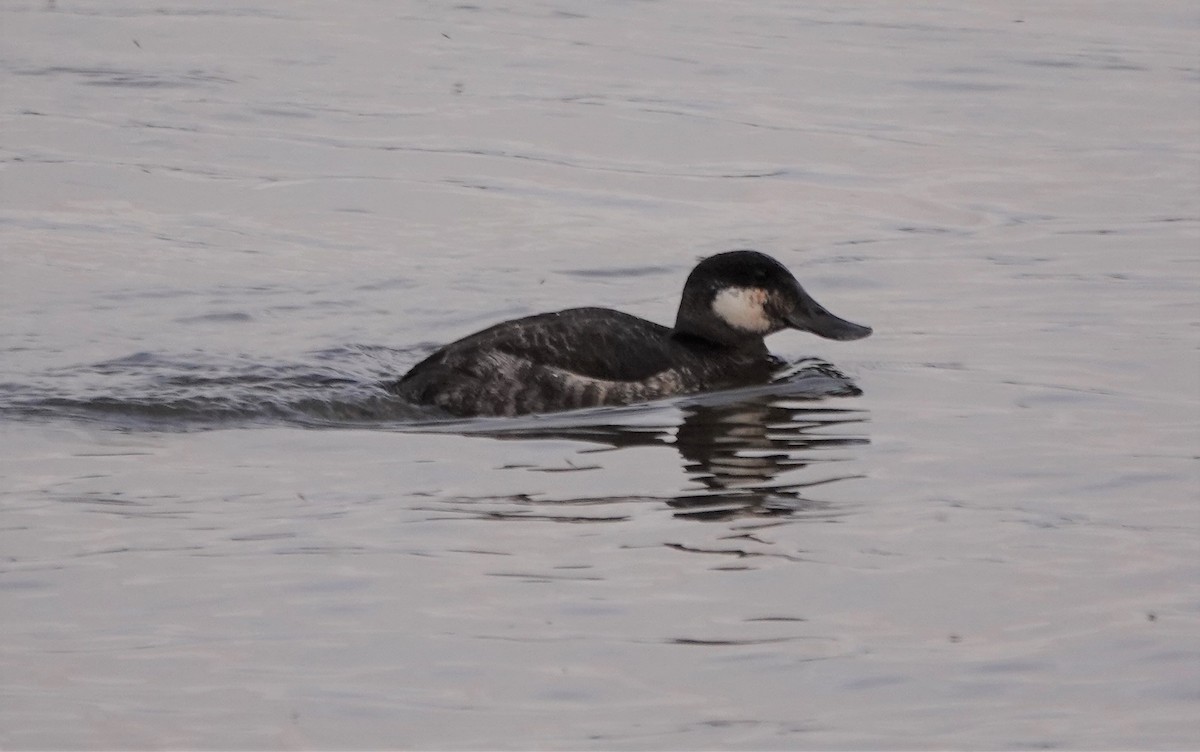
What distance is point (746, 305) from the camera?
1136 cm

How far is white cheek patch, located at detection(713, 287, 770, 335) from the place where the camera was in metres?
11.3

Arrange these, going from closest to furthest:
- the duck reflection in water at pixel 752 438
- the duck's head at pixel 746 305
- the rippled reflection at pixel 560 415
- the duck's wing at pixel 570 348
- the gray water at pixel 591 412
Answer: the gray water at pixel 591 412, the duck reflection in water at pixel 752 438, the rippled reflection at pixel 560 415, the duck's wing at pixel 570 348, the duck's head at pixel 746 305

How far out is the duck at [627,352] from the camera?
407 inches

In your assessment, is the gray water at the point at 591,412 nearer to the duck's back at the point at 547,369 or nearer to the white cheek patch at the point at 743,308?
the duck's back at the point at 547,369

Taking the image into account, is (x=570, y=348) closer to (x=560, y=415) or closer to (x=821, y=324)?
(x=560, y=415)

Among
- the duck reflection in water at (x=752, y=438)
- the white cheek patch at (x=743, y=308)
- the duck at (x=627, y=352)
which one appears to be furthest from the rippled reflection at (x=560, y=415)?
the white cheek patch at (x=743, y=308)

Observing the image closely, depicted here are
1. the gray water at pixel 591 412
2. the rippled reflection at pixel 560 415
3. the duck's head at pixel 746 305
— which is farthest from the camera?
the duck's head at pixel 746 305

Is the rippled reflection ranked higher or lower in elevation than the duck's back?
lower

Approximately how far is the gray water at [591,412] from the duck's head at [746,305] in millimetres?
350

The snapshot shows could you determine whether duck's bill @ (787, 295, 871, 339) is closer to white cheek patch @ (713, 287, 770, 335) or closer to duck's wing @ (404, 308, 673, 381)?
white cheek patch @ (713, 287, 770, 335)

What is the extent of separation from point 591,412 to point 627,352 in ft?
1.35

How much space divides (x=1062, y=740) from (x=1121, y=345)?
5949 mm

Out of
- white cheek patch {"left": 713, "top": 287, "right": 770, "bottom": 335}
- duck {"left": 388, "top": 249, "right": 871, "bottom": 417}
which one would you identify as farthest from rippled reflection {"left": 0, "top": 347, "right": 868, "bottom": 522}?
white cheek patch {"left": 713, "top": 287, "right": 770, "bottom": 335}

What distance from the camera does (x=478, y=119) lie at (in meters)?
18.8
